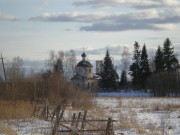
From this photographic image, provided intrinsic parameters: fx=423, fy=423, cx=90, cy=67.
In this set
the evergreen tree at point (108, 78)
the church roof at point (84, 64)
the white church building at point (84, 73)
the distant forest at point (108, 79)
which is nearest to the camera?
the distant forest at point (108, 79)

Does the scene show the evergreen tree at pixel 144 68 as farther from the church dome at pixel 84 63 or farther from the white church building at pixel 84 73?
the church dome at pixel 84 63

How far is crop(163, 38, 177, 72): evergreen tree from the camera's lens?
3526 inches

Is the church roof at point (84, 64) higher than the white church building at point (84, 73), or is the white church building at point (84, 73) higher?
the church roof at point (84, 64)

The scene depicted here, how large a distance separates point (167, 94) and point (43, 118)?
52.0 m

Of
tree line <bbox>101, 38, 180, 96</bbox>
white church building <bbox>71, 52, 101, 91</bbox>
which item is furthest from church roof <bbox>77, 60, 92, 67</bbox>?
tree line <bbox>101, 38, 180, 96</bbox>

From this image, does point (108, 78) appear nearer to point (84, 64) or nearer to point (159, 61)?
point (159, 61)

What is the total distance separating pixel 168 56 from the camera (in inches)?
3541

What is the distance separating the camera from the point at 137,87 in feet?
298

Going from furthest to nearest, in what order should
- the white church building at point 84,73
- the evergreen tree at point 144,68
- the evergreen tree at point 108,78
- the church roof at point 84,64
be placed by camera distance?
the church roof at point 84,64 → the white church building at point 84,73 → the evergreen tree at point 108,78 → the evergreen tree at point 144,68

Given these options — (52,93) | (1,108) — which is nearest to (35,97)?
(52,93)

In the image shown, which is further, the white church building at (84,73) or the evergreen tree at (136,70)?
the white church building at (84,73)

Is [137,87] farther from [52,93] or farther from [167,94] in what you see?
[52,93]

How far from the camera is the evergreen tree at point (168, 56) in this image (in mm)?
89562

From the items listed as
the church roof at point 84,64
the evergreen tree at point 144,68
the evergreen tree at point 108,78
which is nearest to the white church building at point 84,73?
the church roof at point 84,64
